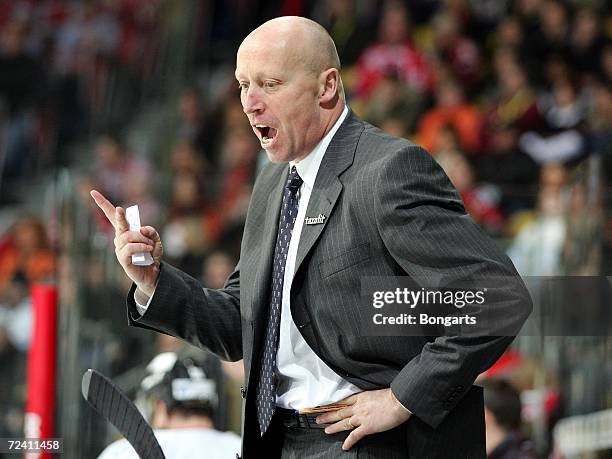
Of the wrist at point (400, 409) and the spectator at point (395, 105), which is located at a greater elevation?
the spectator at point (395, 105)

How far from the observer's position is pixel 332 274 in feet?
9.70

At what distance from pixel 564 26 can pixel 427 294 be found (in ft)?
25.5

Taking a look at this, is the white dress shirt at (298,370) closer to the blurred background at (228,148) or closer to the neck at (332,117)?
the neck at (332,117)

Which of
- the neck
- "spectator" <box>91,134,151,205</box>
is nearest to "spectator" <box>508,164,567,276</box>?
the neck

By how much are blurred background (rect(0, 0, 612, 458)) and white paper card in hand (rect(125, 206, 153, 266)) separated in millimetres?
1098

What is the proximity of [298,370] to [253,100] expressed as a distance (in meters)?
0.73

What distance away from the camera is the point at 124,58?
474 inches

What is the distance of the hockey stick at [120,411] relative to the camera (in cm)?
321

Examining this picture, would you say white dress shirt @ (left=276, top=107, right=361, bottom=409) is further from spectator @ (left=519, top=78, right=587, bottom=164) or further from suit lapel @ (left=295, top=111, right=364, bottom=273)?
spectator @ (left=519, top=78, right=587, bottom=164)

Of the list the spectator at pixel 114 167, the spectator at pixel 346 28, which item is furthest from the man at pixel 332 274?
the spectator at pixel 346 28

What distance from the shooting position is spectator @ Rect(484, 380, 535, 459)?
4.73 m

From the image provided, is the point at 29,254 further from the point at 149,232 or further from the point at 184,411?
the point at 149,232

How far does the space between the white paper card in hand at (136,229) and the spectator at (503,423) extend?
216 cm

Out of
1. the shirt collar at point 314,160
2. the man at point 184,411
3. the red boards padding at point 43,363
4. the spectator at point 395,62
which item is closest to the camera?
the shirt collar at point 314,160
